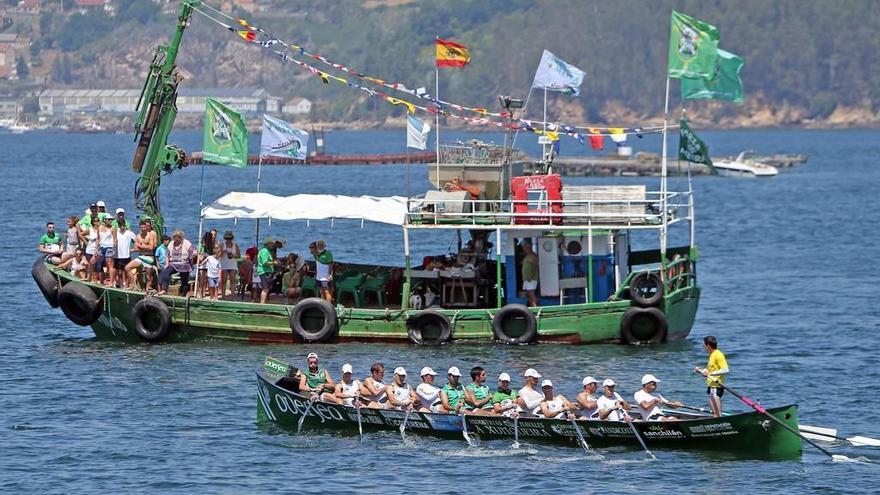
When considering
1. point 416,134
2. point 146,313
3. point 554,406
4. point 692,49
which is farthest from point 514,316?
point 146,313

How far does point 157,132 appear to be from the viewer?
44.1 meters

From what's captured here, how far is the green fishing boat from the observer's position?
4050 centimetres

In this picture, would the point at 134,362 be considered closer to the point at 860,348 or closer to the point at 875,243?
the point at 860,348

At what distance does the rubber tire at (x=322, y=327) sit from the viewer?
40.5m

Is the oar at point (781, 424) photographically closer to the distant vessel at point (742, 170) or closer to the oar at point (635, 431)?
the oar at point (635, 431)

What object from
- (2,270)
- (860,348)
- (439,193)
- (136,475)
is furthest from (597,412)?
(2,270)

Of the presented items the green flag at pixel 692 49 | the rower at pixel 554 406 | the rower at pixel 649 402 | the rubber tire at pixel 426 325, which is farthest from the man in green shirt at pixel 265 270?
the rower at pixel 649 402

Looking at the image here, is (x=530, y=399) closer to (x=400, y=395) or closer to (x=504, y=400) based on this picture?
(x=504, y=400)

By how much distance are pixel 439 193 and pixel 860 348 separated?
40.7ft

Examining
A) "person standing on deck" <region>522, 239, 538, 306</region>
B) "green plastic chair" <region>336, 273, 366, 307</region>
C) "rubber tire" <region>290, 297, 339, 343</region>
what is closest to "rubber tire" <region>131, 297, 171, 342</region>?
"rubber tire" <region>290, 297, 339, 343</region>

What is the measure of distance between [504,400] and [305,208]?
1189 centimetres

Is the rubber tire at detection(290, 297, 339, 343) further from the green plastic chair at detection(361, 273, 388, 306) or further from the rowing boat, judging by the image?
the rowing boat

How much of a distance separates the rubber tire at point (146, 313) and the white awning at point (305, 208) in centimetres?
246

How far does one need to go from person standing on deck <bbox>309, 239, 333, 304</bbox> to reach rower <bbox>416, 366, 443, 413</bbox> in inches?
341
